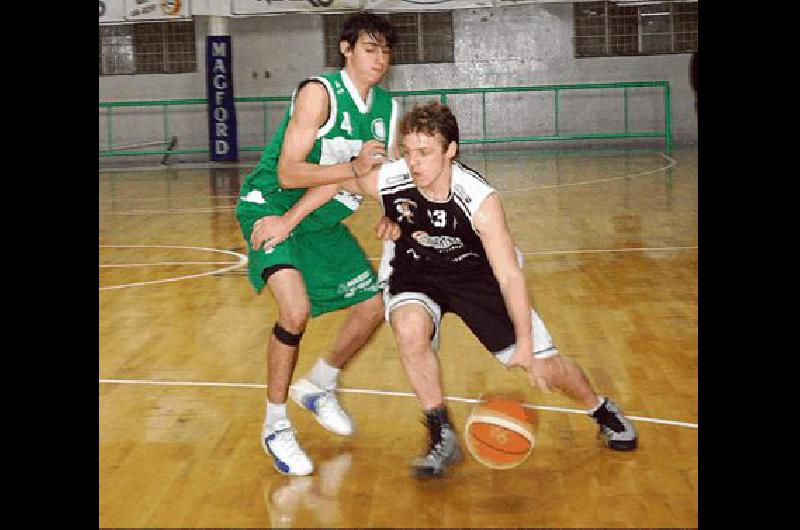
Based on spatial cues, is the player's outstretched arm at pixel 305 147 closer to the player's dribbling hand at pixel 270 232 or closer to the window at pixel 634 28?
the player's dribbling hand at pixel 270 232

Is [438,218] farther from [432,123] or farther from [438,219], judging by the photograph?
[432,123]

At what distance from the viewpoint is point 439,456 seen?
405 centimetres

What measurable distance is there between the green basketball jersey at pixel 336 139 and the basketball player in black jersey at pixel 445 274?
0.70 feet

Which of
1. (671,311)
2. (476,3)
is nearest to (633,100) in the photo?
(476,3)

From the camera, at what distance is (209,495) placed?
3.94 metres

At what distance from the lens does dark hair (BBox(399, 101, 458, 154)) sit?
3.92 meters

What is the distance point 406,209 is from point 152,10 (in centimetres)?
1533

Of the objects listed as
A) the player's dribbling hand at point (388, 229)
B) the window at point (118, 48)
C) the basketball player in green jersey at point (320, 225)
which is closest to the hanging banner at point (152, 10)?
the window at point (118, 48)

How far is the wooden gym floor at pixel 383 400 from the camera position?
12.4 ft

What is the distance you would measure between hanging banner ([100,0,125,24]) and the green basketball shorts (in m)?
14.8

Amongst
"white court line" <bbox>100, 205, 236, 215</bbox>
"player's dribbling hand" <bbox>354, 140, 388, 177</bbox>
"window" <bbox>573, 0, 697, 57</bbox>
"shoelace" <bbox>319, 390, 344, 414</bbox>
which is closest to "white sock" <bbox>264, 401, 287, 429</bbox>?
"shoelace" <bbox>319, 390, 344, 414</bbox>

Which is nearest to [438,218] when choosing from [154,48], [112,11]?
[112,11]

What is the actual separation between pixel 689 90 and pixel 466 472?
53.8ft

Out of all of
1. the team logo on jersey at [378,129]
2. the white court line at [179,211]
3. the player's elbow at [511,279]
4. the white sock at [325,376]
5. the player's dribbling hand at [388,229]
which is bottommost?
the white sock at [325,376]
